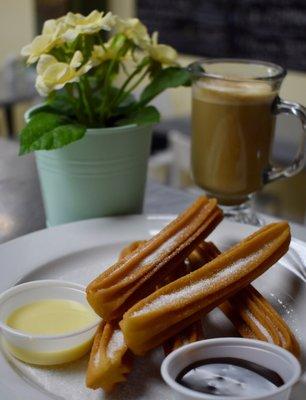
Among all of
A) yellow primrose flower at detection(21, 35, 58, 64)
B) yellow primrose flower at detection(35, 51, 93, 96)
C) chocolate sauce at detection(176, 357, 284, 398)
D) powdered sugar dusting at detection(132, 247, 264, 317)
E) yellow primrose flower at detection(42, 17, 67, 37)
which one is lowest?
chocolate sauce at detection(176, 357, 284, 398)

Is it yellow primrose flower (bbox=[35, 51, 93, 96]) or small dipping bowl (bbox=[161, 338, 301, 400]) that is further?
yellow primrose flower (bbox=[35, 51, 93, 96])

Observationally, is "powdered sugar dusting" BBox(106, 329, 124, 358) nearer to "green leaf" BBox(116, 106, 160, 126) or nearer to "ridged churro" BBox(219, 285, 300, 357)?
"ridged churro" BBox(219, 285, 300, 357)

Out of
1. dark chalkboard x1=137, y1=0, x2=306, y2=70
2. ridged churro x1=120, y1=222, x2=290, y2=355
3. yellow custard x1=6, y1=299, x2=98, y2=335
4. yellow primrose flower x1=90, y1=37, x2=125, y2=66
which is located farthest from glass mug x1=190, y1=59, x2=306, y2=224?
dark chalkboard x1=137, y1=0, x2=306, y2=70

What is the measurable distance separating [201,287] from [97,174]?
0.84 feet

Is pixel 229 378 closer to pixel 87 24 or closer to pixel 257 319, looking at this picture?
pixel 257 319

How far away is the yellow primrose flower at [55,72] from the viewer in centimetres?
64

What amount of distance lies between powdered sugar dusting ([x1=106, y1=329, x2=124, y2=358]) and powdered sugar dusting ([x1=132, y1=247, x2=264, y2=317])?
31 mm

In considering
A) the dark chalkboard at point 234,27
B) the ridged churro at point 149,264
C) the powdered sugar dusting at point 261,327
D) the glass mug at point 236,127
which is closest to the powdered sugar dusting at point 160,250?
the ridged churro at point 149,264

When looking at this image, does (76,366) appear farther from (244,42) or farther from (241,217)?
(244,42)

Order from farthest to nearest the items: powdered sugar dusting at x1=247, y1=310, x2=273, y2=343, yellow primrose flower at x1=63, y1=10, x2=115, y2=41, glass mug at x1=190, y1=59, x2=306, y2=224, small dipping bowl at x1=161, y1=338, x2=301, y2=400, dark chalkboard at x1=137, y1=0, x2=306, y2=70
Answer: dark chalkboard at x1=137, y1=0, x2=306, y2=70 → glass mug at x1=190, y1=59, x2=306, y2=224 → yellow primrose flower at x1=63, y1=10, x2=115, y2=41 → powdered sugar dusting at x1=247, y1=310, x2=273, y2=343 → small dipping bowl at x1=161, y1=338, x2=301, y2=400

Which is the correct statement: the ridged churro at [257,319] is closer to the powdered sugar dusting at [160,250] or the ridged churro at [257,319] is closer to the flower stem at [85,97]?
the powdered sugar dusting at [160,250]

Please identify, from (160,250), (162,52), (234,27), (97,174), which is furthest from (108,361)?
(234,27)

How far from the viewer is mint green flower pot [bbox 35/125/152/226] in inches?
27.6

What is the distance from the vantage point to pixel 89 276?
656 mm
